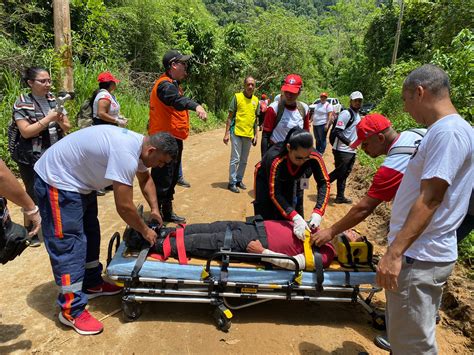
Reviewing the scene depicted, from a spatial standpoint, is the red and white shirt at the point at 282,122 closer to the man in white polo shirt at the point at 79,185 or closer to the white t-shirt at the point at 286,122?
the white t-shirt at the point at 286,122

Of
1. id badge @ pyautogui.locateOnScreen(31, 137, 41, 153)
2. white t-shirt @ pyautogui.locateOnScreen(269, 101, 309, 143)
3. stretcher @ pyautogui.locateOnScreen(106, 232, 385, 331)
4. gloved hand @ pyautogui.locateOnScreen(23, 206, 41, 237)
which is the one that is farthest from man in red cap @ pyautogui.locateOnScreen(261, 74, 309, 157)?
gloved hand @ pyautogui.locateOnScreen(23, 206, 41, 237)

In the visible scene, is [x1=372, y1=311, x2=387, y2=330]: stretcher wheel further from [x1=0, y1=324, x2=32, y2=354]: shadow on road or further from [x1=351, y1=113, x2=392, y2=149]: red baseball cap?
[x1=0, y1=324, x2=32, y2=354]: shadow on road

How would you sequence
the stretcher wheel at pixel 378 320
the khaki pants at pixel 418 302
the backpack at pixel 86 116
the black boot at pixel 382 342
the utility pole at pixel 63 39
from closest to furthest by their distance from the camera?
the khaki pants at pixel 418 302
the black boot at pixel 382 342
the stretcher wheel at pixel 378 320
the backpack at pixel 86 116
the utility pole at pixel 63 39

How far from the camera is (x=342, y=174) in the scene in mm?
6387

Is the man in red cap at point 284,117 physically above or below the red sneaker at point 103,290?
above

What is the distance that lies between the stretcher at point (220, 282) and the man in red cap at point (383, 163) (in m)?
0.40

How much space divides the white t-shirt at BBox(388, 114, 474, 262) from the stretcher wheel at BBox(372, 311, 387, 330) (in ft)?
4.69

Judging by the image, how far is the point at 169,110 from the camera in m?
4.75

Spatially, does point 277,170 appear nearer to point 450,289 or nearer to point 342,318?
point 342,318

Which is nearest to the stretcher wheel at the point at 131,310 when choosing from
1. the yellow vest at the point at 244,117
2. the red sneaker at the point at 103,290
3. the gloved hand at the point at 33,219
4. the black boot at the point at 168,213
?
the red sneaker at the point at 103,290

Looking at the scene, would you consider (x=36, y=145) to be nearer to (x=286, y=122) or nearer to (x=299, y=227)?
(x=299, y=227)

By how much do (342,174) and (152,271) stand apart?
4296mm

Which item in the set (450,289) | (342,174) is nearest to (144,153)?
(450,289)

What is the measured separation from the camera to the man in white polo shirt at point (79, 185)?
2.77 meters
